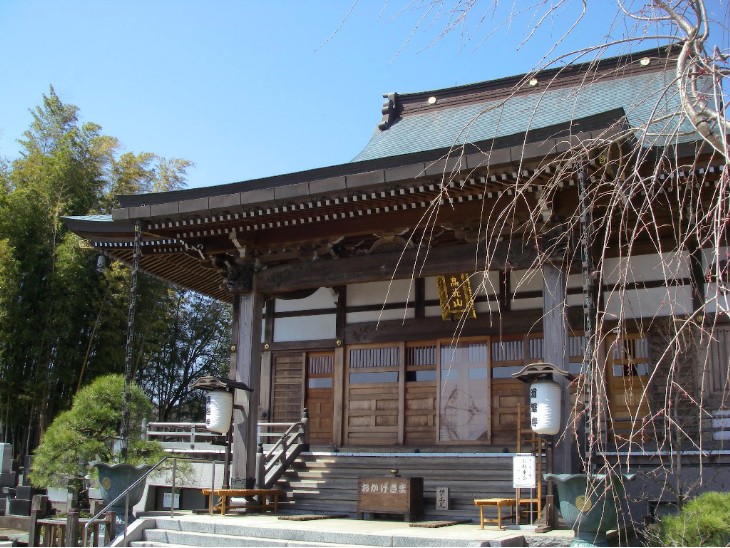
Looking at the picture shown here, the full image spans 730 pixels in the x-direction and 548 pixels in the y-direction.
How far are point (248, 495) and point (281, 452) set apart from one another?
1492mm

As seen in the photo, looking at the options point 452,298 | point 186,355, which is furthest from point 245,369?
point 186,355

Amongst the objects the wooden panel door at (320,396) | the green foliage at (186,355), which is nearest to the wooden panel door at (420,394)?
the wooden panel door at (320,396)

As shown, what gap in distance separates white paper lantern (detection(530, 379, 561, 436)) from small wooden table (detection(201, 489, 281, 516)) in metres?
4.24

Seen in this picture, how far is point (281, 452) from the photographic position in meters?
12.0

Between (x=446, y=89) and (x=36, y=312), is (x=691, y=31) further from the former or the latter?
(x=36, y=312)

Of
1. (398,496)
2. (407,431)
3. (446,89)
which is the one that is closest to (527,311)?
(407,431)

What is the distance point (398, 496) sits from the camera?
9.79 meters

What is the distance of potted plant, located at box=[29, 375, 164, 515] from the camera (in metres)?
10.0

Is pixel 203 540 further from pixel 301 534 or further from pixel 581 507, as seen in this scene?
pixel 581 507

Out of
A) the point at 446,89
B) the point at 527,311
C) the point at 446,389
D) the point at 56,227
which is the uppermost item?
the point at 446,89

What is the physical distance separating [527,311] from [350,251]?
2.96m

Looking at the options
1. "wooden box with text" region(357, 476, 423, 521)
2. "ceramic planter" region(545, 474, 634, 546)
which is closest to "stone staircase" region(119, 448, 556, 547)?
"wooden box with text" region(357, 476, 423, 521)

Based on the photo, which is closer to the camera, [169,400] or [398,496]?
[398,496]

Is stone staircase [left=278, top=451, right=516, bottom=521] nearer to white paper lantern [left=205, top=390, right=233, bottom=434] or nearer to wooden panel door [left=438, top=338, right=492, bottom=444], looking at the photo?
wooden panel door [left=438, top=338, right=492, bottom=444]
